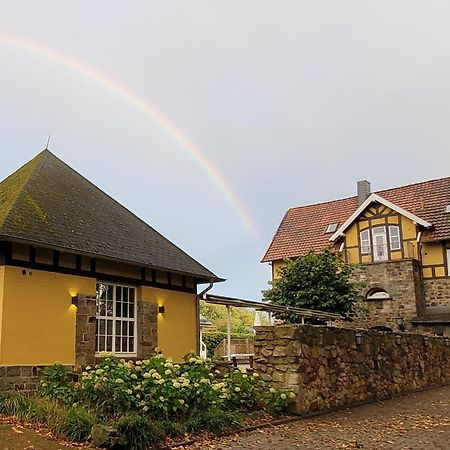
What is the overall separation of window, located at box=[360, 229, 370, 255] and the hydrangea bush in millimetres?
18034

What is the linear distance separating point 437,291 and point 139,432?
21338mm

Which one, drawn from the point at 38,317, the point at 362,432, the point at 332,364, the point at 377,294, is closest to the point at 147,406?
the point at 362,432

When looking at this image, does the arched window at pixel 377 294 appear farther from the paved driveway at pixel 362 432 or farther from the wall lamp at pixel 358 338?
the paved driveway at pixel 362 432

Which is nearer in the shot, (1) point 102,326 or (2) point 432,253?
(1) point 102,326

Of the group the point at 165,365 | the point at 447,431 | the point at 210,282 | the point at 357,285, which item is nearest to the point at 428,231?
the point at 357,285

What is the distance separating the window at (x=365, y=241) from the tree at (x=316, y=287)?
5159 millimetres

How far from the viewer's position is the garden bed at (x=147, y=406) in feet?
24.1

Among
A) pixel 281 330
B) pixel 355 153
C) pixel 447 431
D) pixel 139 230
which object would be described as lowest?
pixel 447 431

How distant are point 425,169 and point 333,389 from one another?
23.0m

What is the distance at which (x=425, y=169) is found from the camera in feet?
104

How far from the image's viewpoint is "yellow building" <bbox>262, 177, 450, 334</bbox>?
25.3 meters

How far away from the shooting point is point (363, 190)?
2983 cm

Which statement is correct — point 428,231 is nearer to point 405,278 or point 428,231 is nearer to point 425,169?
point 405,278

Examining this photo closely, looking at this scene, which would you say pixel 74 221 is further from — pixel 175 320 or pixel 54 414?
pixel 54 414
